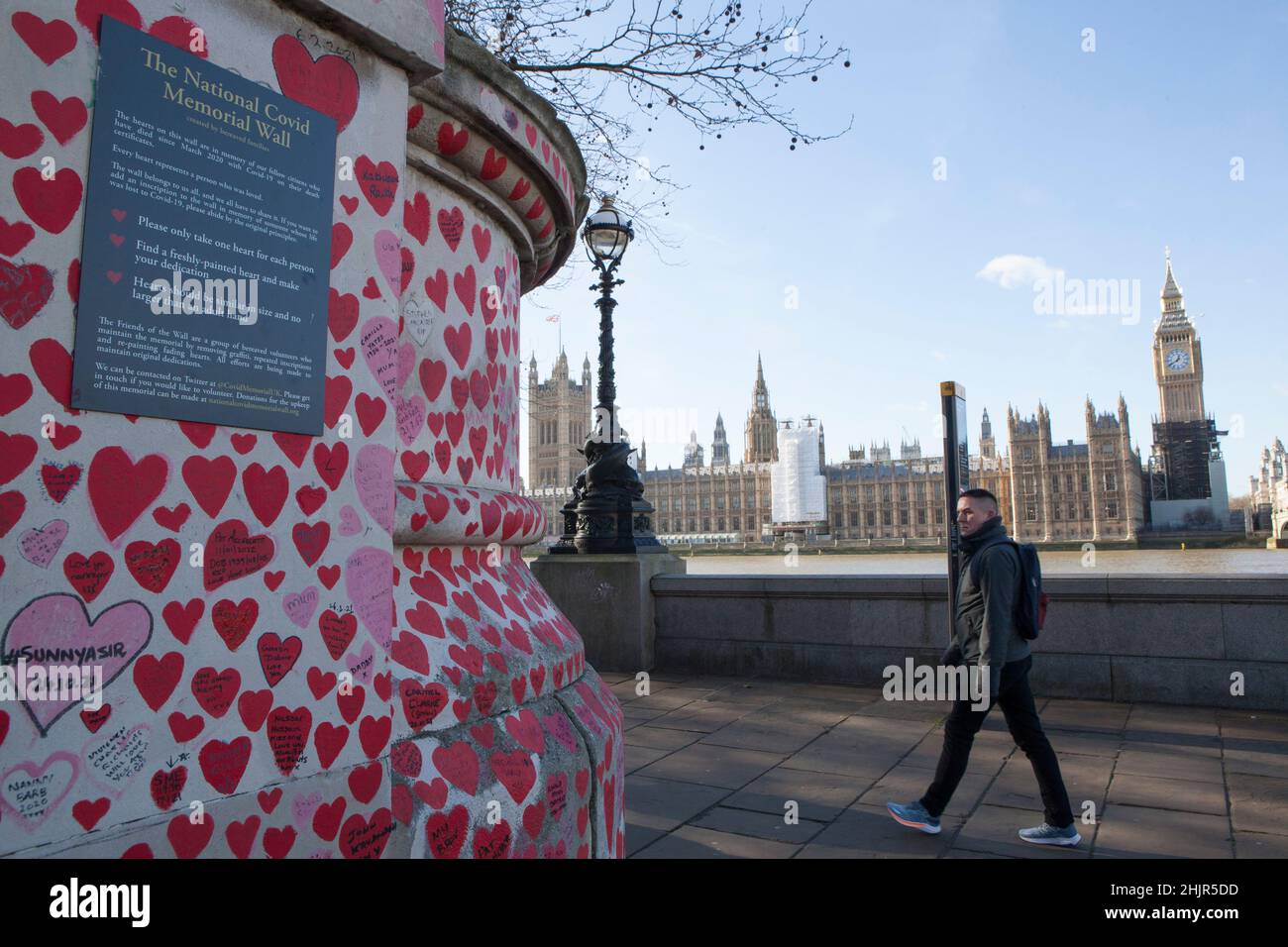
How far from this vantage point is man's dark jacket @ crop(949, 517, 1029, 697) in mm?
4113

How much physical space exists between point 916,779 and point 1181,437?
119835 mm

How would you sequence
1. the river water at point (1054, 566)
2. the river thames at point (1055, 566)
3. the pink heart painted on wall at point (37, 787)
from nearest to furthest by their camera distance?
1. the pink heart painted on wall at point (37, 787)
2. the river thames at point (1055, 566)
3. the river water at point (1054, 566)

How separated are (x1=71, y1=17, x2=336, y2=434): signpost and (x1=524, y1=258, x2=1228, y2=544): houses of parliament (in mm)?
92284

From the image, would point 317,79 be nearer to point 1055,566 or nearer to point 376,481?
point 376,481

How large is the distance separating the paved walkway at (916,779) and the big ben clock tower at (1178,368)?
122m

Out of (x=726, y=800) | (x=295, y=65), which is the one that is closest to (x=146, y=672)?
(x=295, y=65)

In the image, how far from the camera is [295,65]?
164 centimetres

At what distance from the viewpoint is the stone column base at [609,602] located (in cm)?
906

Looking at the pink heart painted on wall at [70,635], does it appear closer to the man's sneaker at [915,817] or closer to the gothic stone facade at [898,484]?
the man's sneaker at [915,817]

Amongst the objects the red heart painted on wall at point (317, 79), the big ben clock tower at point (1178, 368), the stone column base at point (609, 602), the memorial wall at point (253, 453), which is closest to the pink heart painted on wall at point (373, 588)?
the memorial wall at point (253, 453)

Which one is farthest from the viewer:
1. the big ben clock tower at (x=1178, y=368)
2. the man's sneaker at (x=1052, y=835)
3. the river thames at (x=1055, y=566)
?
the big ben clock tower at (x=1178, y=368)
